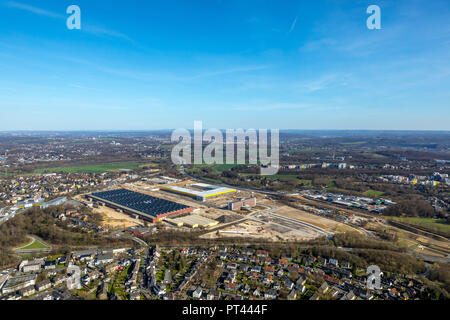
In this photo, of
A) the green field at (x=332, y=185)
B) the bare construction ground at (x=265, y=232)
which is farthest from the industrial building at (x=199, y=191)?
the green field at (x=332, y=185)

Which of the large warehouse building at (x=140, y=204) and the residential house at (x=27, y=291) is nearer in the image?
the residential house at (x=27, y=291)

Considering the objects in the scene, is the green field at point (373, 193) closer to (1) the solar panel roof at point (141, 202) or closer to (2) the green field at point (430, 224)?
(2) the green field at point (430, 224)

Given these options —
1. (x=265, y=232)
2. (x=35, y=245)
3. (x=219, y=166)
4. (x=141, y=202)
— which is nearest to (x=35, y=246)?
(x=35, y=245)

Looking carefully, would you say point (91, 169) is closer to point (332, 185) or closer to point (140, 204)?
point (140, 204)

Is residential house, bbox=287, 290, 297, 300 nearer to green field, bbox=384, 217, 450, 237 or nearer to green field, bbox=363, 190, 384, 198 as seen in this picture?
green field, bbox=384, 217, 450, 237

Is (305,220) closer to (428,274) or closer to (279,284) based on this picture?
(428,274)

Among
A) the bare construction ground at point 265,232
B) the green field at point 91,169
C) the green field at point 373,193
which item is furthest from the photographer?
the green field at point 91,169

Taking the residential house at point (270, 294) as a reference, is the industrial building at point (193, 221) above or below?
above

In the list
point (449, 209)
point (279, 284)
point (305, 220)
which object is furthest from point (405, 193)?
point (279, 284)
